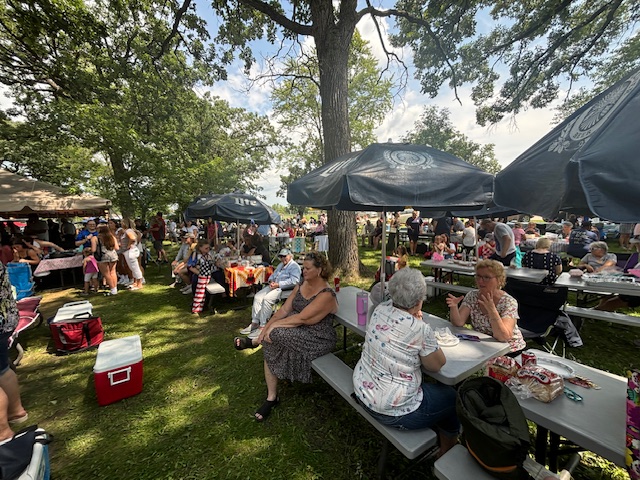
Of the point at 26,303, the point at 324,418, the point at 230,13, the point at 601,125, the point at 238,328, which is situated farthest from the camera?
the point at 230,13

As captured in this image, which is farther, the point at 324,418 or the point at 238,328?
the point at 238,328

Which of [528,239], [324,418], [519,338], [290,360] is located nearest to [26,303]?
[290,360]

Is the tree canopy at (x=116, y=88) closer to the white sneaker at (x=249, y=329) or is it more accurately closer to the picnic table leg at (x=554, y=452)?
the white sneaker at (x=249, y=329)

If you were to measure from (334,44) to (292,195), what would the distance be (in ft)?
17.8

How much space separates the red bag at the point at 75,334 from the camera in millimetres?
4133

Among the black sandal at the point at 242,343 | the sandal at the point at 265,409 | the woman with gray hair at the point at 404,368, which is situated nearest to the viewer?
the woman with gray hair at the point at 404,368

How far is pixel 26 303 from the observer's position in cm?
450

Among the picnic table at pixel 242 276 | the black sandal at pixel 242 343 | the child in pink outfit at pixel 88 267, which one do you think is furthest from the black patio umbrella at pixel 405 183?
the child in pink outfit at pixel 88 267

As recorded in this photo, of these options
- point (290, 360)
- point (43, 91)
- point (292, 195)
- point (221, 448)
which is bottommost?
point (221, 448)

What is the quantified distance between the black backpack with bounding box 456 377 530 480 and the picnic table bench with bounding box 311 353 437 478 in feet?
1.07

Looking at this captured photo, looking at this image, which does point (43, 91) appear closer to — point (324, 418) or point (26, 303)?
point (26, 303)

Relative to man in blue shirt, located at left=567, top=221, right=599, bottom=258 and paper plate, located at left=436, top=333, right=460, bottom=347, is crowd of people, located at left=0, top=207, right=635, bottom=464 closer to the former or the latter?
paper plate, located at left=436, top=333, right=460, bottom=347

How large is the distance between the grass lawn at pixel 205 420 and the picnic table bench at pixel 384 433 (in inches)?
16.3

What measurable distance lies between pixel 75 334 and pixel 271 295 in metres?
3.20
